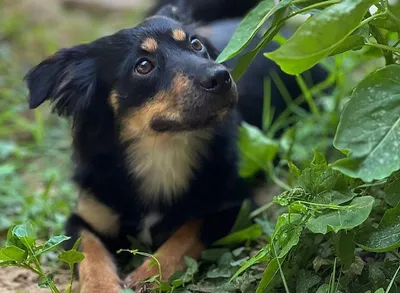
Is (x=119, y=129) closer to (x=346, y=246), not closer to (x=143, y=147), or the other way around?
(x=143, y=147)

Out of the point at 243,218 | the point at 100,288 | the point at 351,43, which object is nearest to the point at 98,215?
the point at 100,288

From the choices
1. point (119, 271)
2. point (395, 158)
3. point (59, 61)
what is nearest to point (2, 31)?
point (59, 61)

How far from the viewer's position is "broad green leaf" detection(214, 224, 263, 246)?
220 centimetres

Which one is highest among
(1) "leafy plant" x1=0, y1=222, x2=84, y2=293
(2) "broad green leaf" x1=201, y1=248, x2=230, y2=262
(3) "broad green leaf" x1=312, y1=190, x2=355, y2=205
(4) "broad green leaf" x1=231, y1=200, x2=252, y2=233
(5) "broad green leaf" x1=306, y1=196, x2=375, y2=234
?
(1) "leafy plant" x1=0, y1=222, x2=84, y2=293

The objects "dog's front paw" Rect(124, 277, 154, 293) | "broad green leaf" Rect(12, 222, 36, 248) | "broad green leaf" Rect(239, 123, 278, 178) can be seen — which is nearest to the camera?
"broad green leaf" Rect(12, 222, 36, 248)

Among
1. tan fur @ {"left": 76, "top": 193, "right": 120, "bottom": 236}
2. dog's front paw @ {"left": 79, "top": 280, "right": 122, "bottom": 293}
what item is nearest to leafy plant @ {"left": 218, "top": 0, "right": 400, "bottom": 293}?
dog's front paw @ {"left": 79, "top": 280, "right": 122, "bottom": 293}

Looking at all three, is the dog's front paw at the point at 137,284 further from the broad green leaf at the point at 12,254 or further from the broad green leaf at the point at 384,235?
the broad green leaf at the point at 384,235

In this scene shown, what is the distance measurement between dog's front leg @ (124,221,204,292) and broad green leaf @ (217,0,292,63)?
0.72 meters

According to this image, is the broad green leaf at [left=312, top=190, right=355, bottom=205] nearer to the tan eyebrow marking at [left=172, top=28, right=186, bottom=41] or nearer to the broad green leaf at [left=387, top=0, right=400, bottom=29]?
the broad green leaf at [left=387, top=0, right=400, bottom=29]

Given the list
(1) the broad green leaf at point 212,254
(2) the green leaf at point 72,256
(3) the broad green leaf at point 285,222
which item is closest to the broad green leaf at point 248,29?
(3) the broad green leaf at point 285,222

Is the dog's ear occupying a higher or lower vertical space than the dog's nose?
higher

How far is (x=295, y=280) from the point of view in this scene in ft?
5.74

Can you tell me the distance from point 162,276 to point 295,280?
1.53 feet

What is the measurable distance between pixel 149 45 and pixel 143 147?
372 mm
